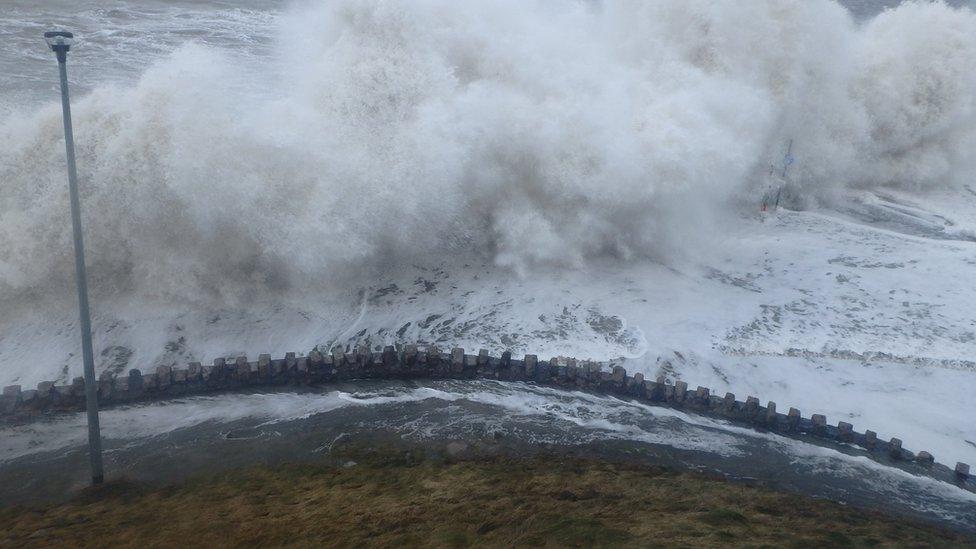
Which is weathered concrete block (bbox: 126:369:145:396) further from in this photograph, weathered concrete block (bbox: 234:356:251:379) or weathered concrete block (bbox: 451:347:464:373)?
weathered concrete block (bbox: 451:347:464:373)

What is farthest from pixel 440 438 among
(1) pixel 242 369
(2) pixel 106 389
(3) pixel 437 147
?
(3) pixel 437 147

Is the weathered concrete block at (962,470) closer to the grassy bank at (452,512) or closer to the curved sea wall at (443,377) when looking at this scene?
the curved sea wall at (443,377)

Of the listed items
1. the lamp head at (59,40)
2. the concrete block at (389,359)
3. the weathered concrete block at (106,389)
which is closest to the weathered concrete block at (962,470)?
the concrete block at (389,359)

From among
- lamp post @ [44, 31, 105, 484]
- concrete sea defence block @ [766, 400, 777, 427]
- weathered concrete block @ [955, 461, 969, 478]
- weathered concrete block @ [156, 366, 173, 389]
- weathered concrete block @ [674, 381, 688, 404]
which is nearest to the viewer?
lamp post @ [44, 31, 105, 484]

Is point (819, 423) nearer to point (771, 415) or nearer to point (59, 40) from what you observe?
point (771, 415)

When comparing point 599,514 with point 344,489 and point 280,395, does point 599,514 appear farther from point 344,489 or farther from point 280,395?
point 280,395

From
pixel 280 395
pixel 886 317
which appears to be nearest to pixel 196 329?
pixel 280 395

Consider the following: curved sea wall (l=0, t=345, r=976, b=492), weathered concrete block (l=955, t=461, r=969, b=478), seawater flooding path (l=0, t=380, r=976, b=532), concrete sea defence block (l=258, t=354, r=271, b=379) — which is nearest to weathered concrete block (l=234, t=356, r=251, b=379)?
curved sea wall (l=0, t=345, r=976, b=492)
